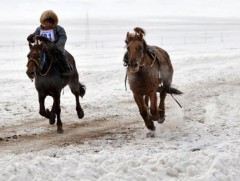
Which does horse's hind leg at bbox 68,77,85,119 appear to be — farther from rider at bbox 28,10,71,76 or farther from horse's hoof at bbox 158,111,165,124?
horse's hoof at bbox 158,111,165,124

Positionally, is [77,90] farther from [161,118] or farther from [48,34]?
[161,118]

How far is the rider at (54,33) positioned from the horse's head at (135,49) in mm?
1887

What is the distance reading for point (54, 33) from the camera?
11977 mm

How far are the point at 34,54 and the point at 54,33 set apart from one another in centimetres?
107

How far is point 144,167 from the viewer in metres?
7.80

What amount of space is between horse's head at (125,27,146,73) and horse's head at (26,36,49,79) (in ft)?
6.48

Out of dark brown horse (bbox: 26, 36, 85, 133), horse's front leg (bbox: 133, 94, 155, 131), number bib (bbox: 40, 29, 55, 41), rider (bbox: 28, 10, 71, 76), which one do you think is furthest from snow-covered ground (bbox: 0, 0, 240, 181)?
number bib (bbox: 40, 29, 55, 41)

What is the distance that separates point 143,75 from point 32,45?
2519 mm

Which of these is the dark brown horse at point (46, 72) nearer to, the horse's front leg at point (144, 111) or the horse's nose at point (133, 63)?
the horse's front leg at point (144, 111)

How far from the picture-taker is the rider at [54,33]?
465 inches

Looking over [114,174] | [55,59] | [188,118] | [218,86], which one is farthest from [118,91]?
[114,174]

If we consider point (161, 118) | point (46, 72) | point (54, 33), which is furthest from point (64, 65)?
point (161, 118)

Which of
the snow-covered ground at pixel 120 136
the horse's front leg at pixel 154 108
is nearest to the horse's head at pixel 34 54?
the snow-covered ground at pixel 120 136

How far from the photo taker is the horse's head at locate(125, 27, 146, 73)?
10367 millimetres
